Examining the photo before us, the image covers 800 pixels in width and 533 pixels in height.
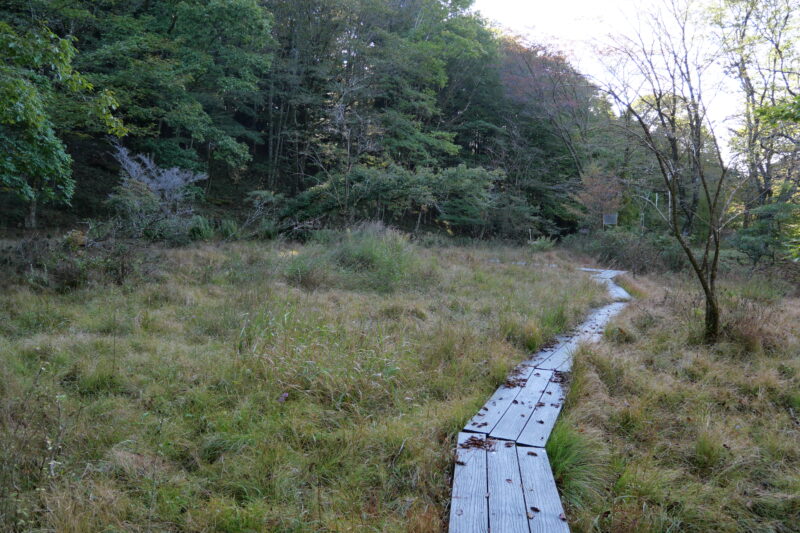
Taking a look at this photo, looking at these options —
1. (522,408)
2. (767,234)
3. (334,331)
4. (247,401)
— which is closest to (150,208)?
(334,331)

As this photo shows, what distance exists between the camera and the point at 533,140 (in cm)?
2142

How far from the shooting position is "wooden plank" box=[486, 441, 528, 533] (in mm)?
1912

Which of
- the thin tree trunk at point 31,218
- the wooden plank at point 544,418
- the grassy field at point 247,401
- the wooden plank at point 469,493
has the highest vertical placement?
the wooden plank at point 544,418

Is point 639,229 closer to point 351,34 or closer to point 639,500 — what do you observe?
point 351,34

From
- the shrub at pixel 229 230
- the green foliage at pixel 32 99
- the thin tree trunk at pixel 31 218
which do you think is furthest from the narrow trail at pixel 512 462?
the thin tree trunk at pixel 31 218

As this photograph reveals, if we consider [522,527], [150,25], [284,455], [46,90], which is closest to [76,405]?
[284,455]

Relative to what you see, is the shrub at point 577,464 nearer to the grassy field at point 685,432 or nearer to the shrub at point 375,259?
the grassy field at point 685,432

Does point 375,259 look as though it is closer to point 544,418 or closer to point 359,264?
point 359,264

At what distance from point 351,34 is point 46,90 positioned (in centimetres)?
1175

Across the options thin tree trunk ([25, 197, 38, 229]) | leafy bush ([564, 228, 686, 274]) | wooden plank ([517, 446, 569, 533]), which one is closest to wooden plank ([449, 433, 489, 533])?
wooden plank ([517, 446, 569, 533])

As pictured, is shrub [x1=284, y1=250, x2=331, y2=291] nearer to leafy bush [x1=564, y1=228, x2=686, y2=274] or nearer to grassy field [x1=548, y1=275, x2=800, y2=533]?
grassy field [x1=548, y1=275, x2=800, y2=533]

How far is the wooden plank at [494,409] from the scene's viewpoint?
2.79 meters

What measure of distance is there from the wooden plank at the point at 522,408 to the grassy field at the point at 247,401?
24cm

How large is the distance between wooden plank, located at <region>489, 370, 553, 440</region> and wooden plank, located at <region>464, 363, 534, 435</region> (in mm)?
31
